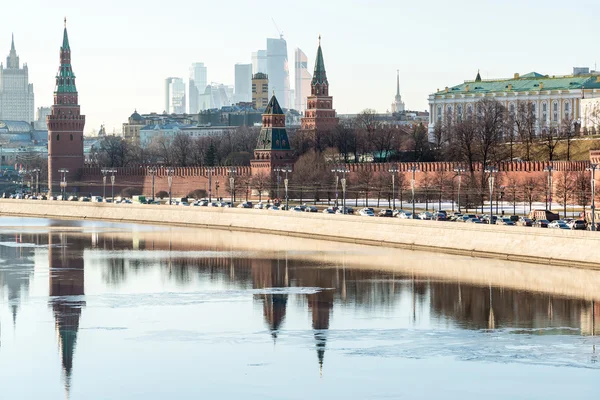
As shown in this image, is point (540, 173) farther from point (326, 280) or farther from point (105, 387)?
point (105, 387)

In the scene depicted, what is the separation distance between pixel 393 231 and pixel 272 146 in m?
43.5

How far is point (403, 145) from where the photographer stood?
11944cm

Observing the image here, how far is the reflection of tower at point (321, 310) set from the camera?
36.7m

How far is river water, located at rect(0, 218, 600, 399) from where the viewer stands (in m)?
32.0

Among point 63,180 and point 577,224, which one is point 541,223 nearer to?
point 577,224

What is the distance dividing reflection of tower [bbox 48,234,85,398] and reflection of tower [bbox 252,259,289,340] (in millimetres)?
5514

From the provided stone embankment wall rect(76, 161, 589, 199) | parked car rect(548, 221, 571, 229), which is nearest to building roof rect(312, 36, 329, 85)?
stone embankment wall rect(76, 161, 589, 199)

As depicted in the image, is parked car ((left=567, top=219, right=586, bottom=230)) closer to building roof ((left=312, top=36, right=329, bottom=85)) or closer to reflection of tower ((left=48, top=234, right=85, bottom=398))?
reflection of tower ((left=48, top=234, right=85, bottom=398))

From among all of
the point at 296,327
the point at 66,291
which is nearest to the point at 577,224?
the point at 66,291

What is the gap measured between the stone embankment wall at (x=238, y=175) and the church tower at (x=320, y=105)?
12.4 m

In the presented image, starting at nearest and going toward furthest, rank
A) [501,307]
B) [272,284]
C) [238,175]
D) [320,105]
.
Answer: [501,307] → [272,284] → [238,175] → [320,105]

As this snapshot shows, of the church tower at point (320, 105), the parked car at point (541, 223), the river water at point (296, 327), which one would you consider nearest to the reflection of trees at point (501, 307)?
the river water at point (296, 327)

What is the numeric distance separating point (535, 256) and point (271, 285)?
408 inches

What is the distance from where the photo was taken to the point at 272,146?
106 metres
